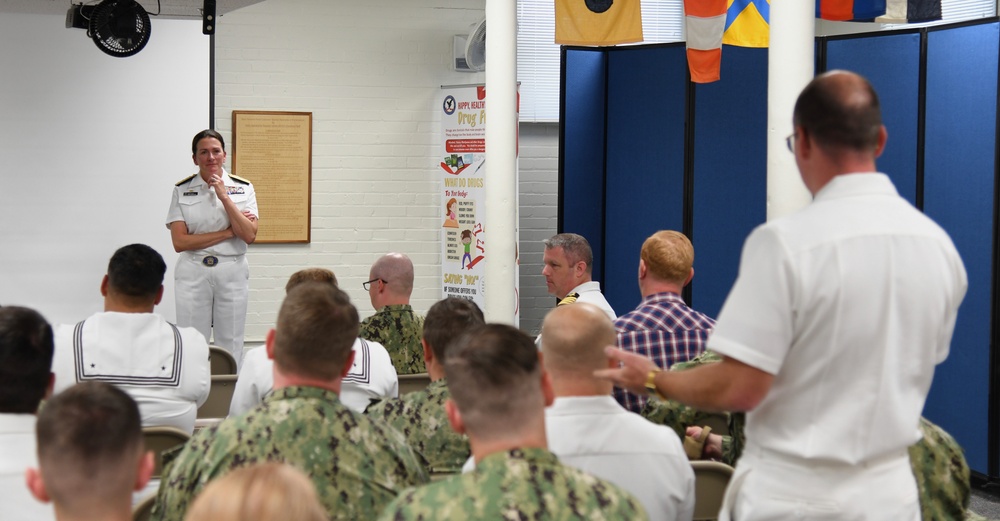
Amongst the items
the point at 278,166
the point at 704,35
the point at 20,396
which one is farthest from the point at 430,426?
the point at 278,166

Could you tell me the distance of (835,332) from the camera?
1804mm

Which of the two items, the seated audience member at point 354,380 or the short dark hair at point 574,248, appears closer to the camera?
the seated audience member at point 354,380

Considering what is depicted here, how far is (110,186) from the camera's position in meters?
5.84

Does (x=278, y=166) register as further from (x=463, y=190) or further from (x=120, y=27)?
(x=120, y=27)

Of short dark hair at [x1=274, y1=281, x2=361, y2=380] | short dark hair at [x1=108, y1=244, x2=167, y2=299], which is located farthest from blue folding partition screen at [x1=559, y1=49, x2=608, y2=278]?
short dark hair at [x1=274, y1=281, x2=361, y2=380]

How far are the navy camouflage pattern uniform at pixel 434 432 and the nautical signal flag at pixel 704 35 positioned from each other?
144 inches

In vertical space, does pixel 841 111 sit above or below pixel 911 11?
below

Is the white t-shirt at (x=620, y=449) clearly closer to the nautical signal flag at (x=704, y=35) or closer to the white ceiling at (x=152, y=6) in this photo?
the nautical signal flag at (x=704, y=35)

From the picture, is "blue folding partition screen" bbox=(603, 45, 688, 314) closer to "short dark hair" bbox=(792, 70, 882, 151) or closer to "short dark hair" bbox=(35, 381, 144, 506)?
"short dark hair" bbox=(792, 70, 882, 151)

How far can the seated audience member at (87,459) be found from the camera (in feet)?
4.82

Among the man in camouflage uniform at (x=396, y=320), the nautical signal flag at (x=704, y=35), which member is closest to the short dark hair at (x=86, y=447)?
the man in camouflage uniform at (x=396, y=320)

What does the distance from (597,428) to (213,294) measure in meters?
3.96

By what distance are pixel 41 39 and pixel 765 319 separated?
197 inches

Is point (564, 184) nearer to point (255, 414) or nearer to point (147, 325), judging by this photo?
point (147, 325)
